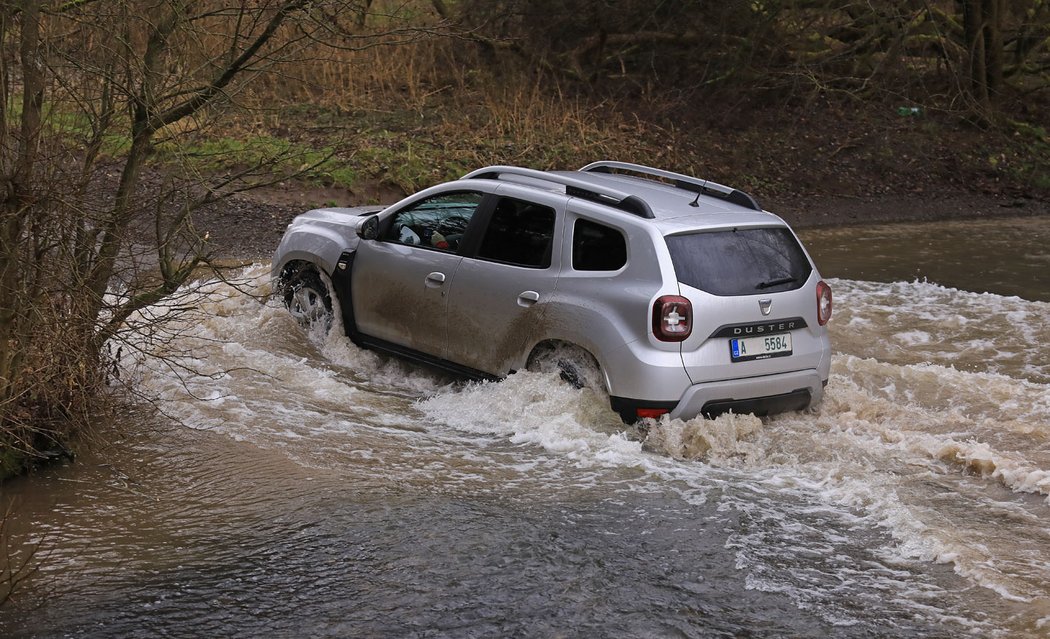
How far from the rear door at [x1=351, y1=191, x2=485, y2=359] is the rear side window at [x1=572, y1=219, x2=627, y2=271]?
968mm

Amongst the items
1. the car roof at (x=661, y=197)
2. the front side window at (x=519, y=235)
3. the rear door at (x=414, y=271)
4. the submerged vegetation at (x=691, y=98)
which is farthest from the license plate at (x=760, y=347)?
the submerged vegetation at (x=691, y=98)

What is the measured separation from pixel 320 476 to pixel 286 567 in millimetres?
1221

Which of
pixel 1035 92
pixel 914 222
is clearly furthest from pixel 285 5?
pixel 1035 92

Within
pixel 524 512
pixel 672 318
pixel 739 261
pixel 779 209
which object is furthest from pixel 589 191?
pixel 779 209

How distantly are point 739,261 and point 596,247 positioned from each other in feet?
3.00

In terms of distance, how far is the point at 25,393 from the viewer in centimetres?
625

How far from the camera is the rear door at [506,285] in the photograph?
7.50 meters

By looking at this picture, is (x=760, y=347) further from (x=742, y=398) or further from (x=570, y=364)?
(x=570, y=364)

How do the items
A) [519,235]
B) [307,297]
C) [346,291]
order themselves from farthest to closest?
[307,297]
[346,291]
[519,235]

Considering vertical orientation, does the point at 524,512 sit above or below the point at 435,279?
below

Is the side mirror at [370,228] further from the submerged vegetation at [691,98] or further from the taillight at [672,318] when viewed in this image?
the submerged vegetation at [691,98]

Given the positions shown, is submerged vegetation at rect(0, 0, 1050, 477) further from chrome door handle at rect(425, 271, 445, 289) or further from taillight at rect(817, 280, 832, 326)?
taillight at rect(817, 280, 832, 326)

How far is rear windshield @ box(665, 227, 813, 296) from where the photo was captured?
700cm

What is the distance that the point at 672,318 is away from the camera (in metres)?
6.83
